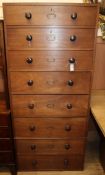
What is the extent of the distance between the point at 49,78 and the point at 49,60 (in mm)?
141

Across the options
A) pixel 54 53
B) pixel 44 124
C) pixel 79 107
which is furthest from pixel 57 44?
pixel 44 124

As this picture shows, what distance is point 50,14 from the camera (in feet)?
4.45

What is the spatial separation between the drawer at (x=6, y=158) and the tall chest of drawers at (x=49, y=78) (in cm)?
7

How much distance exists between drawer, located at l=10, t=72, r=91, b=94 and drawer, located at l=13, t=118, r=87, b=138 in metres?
0.26

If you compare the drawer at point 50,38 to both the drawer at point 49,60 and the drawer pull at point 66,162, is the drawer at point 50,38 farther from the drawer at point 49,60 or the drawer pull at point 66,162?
the drawer pull at point 66,162

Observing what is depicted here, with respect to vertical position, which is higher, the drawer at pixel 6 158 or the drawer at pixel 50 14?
the drawer at pixel 50 14

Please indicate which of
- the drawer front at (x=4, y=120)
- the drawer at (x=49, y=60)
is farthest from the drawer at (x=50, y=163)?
the drawer at (x=49, y=60)

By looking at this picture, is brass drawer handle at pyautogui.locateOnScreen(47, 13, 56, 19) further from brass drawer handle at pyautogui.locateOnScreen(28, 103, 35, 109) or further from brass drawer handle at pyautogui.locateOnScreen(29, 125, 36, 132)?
brass drawer handle at pyautogui.locateOnScreen(29, 125, 36, 132)

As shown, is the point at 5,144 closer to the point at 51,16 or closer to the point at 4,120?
the point at 4,120

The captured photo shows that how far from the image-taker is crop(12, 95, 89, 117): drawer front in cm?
161

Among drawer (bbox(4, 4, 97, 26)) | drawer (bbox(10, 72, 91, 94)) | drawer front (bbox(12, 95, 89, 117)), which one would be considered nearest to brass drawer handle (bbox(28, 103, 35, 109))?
drawer front (bbox(12, 95, 89, 117))

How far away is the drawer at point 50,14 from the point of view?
4.39 ft

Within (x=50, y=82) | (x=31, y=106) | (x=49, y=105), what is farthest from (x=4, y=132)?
(x=50, y=82)

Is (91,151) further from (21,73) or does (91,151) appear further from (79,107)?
(21,73)
